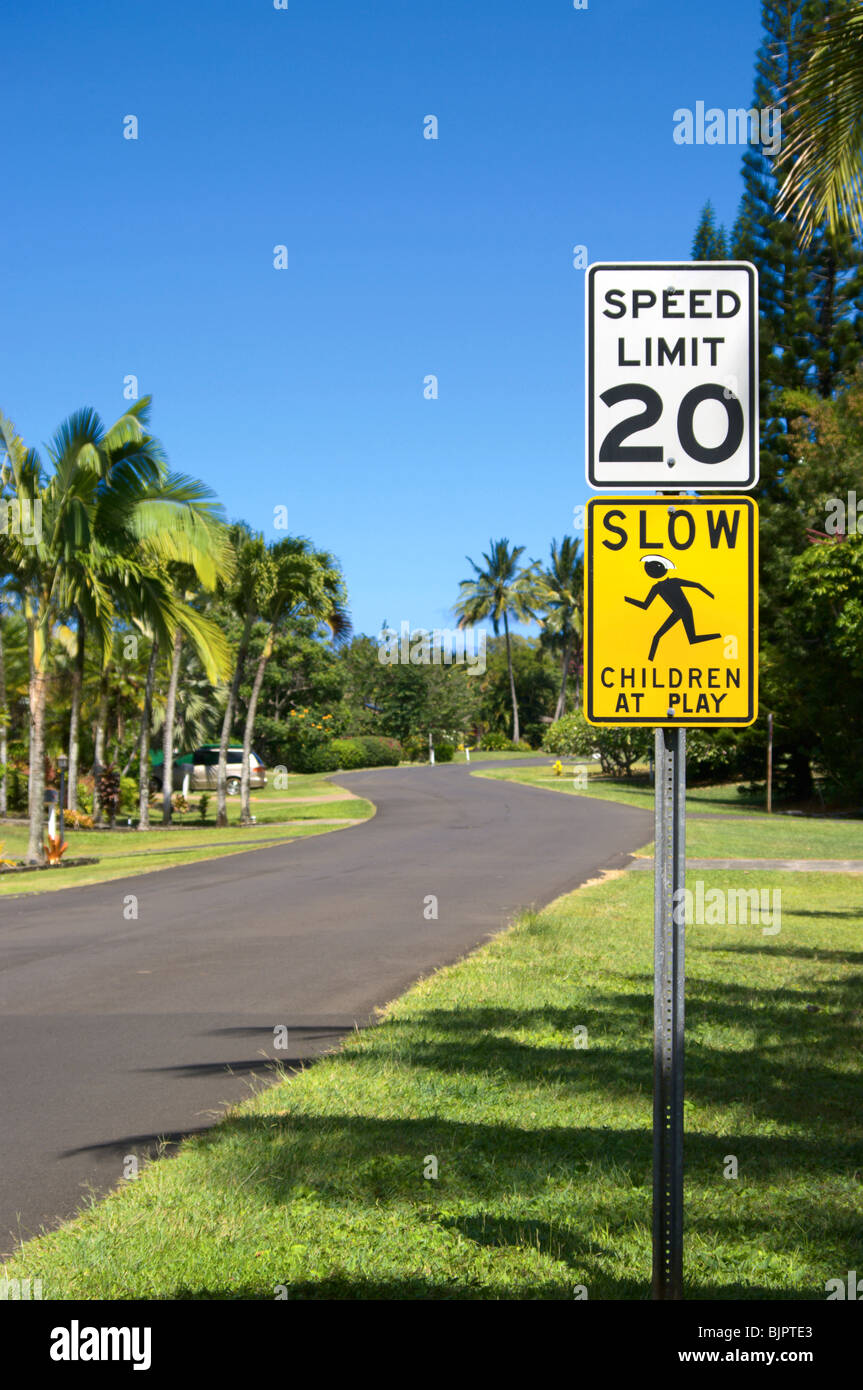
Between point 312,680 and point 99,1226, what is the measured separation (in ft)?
161

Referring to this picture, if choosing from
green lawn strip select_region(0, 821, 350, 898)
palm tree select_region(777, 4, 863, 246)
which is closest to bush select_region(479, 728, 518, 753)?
green lawn strip select_region(0, 821, 350, 898)

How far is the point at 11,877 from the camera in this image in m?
17.9

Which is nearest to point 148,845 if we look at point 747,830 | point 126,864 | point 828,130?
point 126,864

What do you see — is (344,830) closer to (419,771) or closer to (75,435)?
(75,435)

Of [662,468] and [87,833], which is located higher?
[662,468]

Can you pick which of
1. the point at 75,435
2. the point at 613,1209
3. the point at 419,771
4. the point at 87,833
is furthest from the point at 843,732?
the point at 613,1209

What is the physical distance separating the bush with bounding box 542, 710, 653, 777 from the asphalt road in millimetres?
21008

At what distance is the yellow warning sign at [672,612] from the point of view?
3.49 metres

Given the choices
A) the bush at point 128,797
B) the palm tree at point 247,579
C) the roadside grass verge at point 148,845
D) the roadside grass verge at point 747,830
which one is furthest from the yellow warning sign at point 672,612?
the bush at point 128,797

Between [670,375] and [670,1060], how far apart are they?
198cm

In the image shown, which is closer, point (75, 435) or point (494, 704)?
point (75, 435)

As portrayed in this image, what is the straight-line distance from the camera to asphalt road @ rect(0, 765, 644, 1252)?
570 cm

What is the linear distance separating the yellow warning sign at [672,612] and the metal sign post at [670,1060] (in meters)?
0.19

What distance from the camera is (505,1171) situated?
482 cm
